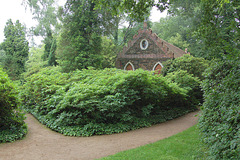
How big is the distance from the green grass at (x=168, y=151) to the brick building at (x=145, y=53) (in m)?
13.6

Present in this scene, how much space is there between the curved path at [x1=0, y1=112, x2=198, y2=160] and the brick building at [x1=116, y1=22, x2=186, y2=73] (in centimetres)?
1235

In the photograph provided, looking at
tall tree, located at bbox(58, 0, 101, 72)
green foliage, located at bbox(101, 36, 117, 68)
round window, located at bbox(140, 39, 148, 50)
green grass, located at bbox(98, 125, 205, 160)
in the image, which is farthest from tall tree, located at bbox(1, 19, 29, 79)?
green grass, located at bbox(98, 125, 205, 160)

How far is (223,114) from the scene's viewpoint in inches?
146

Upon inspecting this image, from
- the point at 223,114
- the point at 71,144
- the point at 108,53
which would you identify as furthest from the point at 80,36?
the point at 223,114

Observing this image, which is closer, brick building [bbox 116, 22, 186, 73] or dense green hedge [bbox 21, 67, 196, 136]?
dense green hedge [bbox 21, 67, 196, 136]

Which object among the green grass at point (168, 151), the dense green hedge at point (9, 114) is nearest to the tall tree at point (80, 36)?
the dense green hedge at point (9, 114)

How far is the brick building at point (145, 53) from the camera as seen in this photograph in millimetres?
19009

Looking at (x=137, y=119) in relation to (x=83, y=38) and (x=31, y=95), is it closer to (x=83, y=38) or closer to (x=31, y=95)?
(x=31, y=95)

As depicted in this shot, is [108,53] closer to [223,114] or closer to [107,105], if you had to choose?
[107,105]

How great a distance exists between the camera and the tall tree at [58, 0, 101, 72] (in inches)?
602

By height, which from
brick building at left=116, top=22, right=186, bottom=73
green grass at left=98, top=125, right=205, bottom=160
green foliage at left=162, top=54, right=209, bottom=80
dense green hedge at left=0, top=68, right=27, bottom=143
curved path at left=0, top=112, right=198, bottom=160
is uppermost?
brick building at left=116, top=22, right=186, bottom=73

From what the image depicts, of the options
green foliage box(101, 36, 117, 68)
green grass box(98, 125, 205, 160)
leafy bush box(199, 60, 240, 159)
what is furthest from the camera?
green foliage box(101, 36, 117, 68)

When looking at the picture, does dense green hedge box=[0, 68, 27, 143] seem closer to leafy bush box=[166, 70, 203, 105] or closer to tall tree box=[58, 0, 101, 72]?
leafy bush box=[166, 70, 203, 105]

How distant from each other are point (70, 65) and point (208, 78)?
12.0 m
